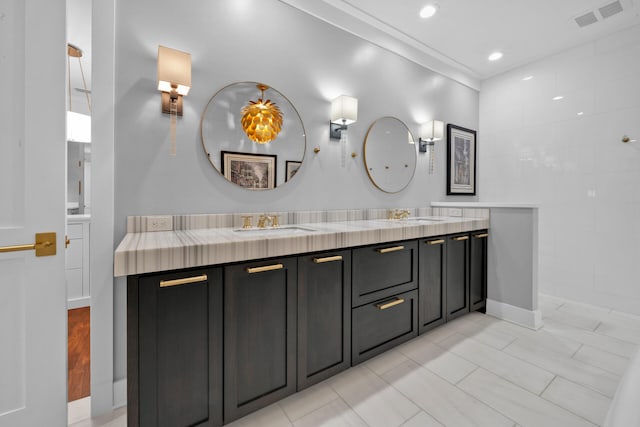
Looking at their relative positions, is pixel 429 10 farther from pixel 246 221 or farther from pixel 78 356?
pixel 78 356

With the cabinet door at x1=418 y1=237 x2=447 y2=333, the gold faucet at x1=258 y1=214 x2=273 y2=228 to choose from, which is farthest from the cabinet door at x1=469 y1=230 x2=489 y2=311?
the gold faucet at x1=258 y1=214 x2=273 y2=228

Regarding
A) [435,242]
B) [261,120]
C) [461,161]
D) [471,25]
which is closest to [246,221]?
[261,120]

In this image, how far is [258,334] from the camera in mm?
1365

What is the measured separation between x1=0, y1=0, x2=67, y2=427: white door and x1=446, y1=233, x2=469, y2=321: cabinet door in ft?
8.44

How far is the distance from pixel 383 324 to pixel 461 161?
264cm

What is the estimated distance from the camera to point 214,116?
71.4 inches

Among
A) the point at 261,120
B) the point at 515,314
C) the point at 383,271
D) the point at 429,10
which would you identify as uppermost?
the point at 429,10

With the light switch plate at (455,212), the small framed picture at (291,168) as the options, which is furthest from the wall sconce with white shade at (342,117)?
the light switch plate at (455,212)

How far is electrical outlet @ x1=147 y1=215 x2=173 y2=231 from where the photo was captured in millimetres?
1610

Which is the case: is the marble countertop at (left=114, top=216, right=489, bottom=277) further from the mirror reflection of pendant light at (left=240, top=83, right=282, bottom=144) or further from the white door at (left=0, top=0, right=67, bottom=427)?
the mirror reflection of pendant light at (left=240, top=83, right=282, bottom=144)

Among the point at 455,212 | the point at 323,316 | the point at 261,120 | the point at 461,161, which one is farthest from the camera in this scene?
the point at 461,161

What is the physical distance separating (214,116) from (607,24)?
3.72 meters

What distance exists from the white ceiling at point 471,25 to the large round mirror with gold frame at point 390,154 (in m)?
0.81

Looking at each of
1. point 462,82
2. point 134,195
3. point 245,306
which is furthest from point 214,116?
point 462,82
